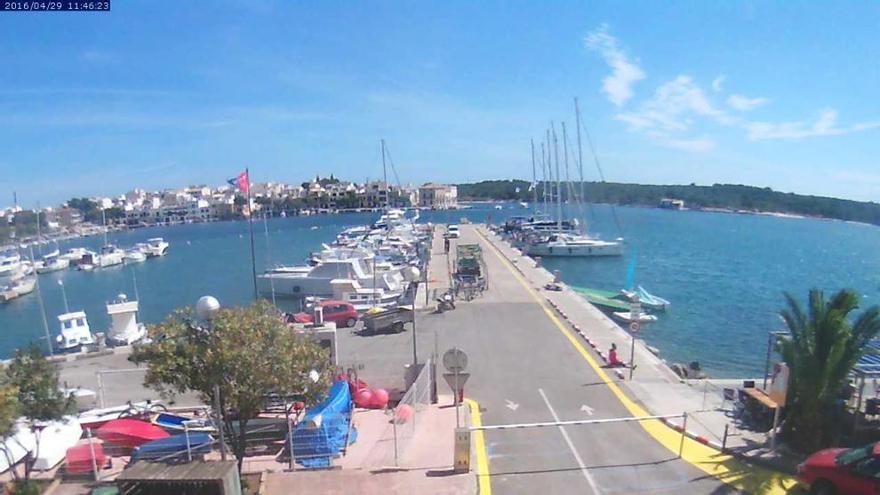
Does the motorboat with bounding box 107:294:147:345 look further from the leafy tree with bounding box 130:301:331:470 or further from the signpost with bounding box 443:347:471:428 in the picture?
the signpost with bounding box 443:347:471:428

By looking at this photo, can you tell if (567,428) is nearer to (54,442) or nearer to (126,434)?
(126,434)

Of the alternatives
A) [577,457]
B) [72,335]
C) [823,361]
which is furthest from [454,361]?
[72,335]

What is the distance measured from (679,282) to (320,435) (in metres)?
50.1

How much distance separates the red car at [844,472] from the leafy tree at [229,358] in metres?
9.12

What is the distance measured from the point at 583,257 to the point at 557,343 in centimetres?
4972

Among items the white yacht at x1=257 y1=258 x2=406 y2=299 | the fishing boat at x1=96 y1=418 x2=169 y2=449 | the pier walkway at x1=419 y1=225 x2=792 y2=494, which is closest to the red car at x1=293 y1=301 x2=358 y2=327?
the pier walkway at x1=419 y1=225 x2=792 y2=494

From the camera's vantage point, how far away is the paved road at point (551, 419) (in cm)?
1012

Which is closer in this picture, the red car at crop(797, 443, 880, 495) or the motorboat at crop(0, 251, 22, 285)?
the red car at crop(797, 443, 880, 495)

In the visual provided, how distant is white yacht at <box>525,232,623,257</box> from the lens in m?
68.9

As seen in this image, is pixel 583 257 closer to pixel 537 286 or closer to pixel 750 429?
pixel 537 286

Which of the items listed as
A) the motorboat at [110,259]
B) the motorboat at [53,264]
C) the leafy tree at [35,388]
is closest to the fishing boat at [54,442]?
the leafy tree at [35,388]

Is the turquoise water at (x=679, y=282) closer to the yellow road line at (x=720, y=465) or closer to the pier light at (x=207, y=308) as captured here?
the yellow road line at (x=720, y=465)

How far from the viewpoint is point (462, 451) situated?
10.3 meters

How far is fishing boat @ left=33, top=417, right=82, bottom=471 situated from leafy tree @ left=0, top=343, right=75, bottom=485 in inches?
57.8
